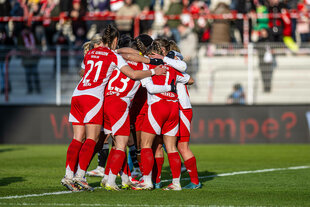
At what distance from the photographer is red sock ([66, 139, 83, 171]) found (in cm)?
834

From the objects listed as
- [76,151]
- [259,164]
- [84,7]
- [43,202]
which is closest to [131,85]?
[76,151]

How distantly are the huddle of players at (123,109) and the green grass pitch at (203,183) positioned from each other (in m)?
0.35

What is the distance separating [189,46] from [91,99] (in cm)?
1062

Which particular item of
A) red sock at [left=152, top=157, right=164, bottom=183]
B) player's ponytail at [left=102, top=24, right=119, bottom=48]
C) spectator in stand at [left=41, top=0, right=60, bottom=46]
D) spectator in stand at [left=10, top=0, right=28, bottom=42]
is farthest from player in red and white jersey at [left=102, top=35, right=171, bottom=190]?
spectator in stand at [left=10, top=0, right=28, bottom=42]

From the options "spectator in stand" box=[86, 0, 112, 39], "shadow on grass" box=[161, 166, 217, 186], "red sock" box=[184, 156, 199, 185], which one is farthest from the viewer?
"spectator in stand" box=[86, 0, 112, 39]

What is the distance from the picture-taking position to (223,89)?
18609 millimetres

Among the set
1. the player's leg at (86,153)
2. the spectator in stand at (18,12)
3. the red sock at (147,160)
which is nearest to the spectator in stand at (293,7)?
the spectator in stand at (18,12)

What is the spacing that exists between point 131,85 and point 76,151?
1.13m

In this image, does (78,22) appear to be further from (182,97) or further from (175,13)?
(182,97)

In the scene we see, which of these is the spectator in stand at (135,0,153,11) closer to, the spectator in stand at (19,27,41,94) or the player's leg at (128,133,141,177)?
the spectator in stand at (19,27,41,94)

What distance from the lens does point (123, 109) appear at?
332 inches

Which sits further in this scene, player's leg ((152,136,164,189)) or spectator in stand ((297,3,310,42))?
spectator in stand ((297,3,310,42))

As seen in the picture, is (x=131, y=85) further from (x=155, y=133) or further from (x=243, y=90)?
(x=243, y=90)

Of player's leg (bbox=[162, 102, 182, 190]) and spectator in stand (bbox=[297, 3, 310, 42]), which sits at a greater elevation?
spectator in stand (bbox=[297, 3, 310, 42])
